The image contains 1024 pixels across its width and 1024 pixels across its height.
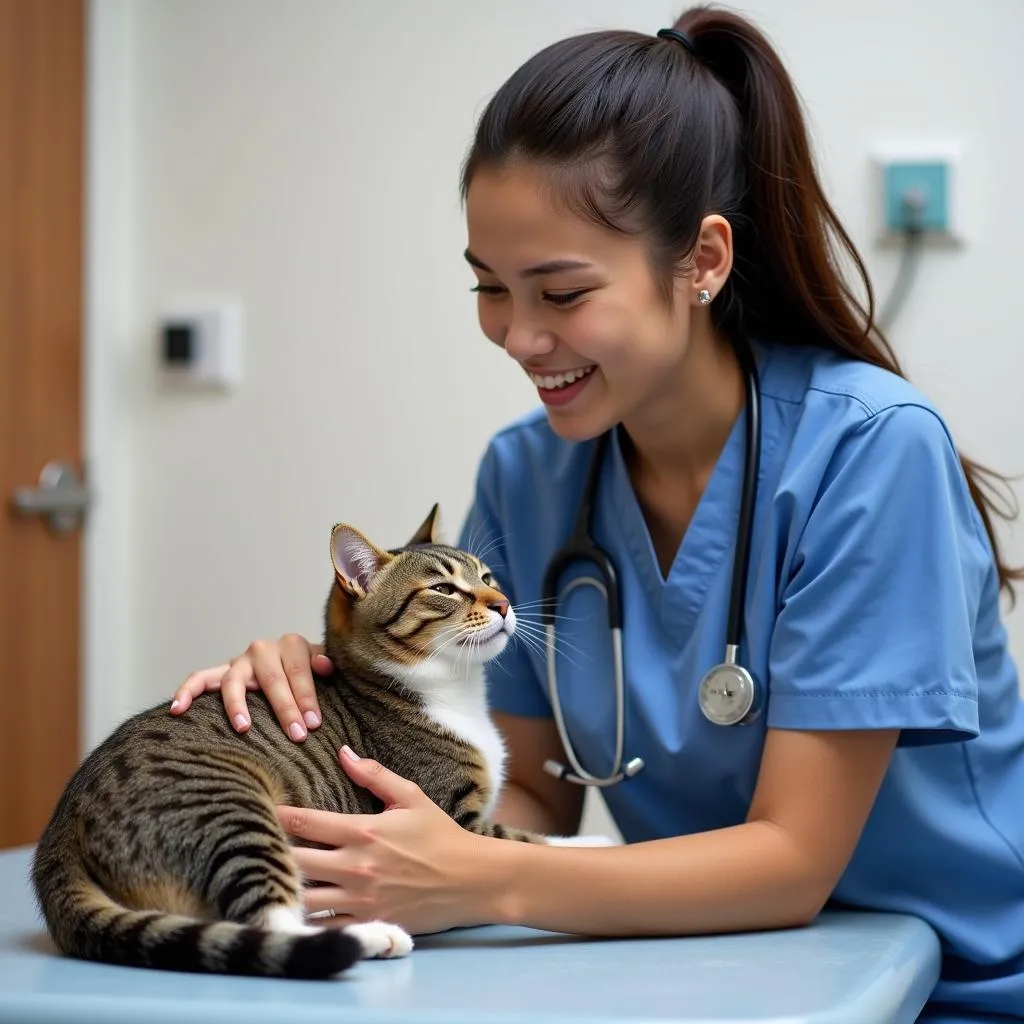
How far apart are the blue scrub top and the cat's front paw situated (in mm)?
363

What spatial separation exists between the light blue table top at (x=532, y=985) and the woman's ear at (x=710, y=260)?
0.57 meters

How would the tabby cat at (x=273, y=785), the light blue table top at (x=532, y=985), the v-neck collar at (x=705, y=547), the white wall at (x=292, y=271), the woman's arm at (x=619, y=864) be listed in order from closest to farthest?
the light blue table top at (x=532, y=985) < the tabby cat at (x=273, y=785) < the woman's arm at (x=619, y=864) < the v-neck collar at (x=705, y=547) < the white wall at (x=292, y=271)

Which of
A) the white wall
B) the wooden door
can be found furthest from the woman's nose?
the wooden door

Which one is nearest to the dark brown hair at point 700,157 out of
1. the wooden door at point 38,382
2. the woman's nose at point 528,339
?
the woman's nose at point 528,339

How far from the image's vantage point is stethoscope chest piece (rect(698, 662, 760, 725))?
→ 3.69 ft

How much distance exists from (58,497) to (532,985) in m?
1.62

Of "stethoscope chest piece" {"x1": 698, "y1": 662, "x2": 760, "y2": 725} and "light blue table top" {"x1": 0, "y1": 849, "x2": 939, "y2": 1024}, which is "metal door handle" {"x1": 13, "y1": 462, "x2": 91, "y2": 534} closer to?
"light blue table top" {"x1": 0, "y1": 849, "x2": 939, "y2": 1024}

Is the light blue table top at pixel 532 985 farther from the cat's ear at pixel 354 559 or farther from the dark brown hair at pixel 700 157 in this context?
the dark brown hair at pixel 700 157

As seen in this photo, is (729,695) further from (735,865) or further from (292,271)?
(292,271)

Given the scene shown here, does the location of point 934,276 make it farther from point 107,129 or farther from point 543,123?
point 107,129

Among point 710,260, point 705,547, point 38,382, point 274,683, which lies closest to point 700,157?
point 710,260

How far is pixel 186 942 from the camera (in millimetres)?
843

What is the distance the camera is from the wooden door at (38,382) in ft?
7.00

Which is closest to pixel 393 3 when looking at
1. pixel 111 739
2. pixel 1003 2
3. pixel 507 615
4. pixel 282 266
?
pixel 282 266
